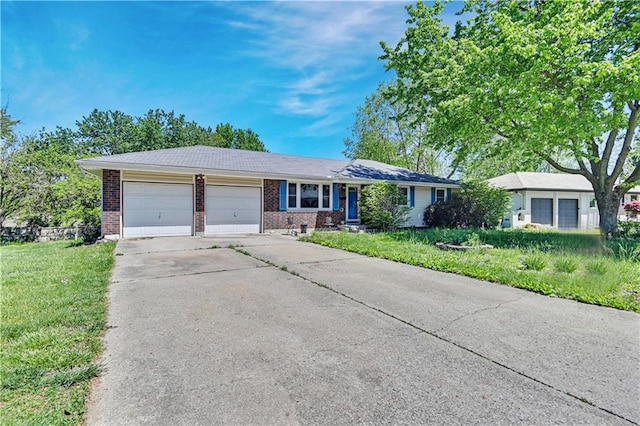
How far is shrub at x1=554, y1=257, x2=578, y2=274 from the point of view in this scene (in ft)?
20.7

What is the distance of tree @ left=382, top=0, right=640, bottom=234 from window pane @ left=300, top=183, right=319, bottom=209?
20.3 ft

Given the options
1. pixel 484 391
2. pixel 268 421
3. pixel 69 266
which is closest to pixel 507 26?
pixel 484 391

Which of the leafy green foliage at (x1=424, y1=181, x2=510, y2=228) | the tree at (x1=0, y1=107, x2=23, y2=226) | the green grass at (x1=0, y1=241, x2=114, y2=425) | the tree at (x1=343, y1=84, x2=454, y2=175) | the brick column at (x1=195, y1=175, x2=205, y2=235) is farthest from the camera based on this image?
the tree at (x1=343, y1=84, x2=454, y2=175)

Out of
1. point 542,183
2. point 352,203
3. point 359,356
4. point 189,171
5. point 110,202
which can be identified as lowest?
point 359,356

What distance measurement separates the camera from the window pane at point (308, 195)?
49.8ft

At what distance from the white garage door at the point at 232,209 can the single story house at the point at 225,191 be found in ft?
0.13

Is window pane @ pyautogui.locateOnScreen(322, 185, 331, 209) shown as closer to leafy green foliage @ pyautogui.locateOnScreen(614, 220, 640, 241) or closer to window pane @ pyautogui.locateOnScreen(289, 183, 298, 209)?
window pane @ pyautogui.locateOnScreen(289, 183, 298, 209)

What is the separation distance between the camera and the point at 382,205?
587 inches

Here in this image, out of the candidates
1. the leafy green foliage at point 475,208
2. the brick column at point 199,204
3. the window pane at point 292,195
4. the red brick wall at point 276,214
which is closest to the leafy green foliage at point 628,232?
the leafy green foliage at point 475,208

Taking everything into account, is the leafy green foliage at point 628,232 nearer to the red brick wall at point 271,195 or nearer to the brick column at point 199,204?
the red brick wall at point 271,195

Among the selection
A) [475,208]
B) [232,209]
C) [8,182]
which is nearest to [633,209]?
[475,208]

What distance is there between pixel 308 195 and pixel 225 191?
394cm

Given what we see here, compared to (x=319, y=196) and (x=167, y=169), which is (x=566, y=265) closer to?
(x=319, y=196)

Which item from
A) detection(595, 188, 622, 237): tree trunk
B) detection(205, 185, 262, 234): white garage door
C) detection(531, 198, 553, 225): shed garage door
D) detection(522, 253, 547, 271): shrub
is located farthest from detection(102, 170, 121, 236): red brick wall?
detection(531, 198, 553, 225): shed garage door
